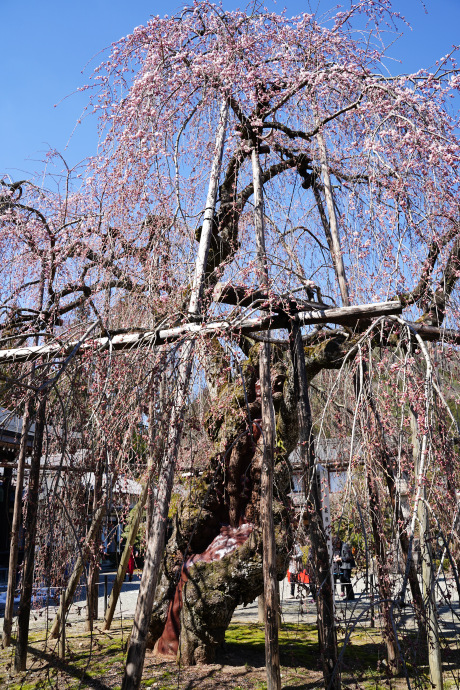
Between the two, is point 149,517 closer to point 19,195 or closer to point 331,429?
point 331,429

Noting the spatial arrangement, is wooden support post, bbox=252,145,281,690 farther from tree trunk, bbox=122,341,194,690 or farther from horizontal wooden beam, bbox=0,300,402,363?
tree trunk, bbox=122,341,194,690

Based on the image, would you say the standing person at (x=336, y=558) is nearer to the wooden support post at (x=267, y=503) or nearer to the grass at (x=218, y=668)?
the wooden support post at (x=267, y=503)

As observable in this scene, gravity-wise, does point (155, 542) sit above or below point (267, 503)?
below

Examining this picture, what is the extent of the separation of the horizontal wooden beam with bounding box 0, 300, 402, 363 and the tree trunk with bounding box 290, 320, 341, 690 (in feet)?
0.59

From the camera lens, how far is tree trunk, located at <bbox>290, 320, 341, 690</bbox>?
12.3 ft

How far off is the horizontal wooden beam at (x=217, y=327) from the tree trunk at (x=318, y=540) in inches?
7.1

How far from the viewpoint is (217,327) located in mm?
3953

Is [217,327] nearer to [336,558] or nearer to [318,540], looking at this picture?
[318,540]

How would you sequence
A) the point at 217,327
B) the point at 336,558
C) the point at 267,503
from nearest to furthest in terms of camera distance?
1. the point at 217,327
2. the point at 267,503
3. the point at 336,558

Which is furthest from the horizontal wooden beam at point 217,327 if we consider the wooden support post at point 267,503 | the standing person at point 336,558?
the standing person at point 336,558

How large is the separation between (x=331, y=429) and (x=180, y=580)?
3181 millimetres

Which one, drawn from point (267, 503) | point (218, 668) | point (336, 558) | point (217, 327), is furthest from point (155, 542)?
point (336, 558)

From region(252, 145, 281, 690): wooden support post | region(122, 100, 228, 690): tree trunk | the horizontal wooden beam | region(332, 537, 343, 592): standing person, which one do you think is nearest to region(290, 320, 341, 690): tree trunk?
the horizontal wooden beam

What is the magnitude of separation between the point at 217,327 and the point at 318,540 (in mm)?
1671
